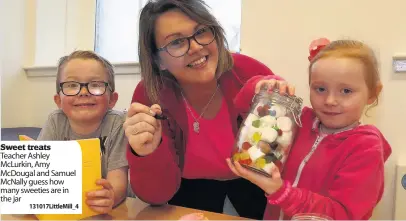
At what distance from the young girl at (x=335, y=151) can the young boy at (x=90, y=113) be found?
0.38 meters

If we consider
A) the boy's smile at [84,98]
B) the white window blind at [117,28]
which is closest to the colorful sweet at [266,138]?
the boy's smile at [84,98]

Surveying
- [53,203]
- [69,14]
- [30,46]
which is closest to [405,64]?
[53,203]

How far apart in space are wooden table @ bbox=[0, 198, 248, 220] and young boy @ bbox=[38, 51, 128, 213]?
78 millimetres

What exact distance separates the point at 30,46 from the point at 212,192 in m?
1.95

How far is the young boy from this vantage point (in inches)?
39.0

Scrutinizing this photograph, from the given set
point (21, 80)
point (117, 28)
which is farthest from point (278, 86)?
point (21, 80)

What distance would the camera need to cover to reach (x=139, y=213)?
852 millimetres

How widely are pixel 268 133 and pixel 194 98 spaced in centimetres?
45

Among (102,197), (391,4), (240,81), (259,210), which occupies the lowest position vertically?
(259,210)

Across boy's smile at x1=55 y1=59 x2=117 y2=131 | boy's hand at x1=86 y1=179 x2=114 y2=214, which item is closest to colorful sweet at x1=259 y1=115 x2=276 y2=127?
boy's hand at x1=86 y1=179 x2=114 y2=214

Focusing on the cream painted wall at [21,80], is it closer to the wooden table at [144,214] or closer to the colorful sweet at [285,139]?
the wooden table at [144,214]

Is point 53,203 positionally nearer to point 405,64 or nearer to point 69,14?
point 405,64

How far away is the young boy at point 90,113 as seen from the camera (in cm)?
99

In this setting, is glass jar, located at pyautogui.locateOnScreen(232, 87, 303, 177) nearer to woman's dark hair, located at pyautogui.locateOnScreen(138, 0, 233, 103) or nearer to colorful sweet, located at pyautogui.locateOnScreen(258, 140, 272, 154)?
colorful sweet, located at pyautogui.locateOnScreen(258, 140, 272, 154)
